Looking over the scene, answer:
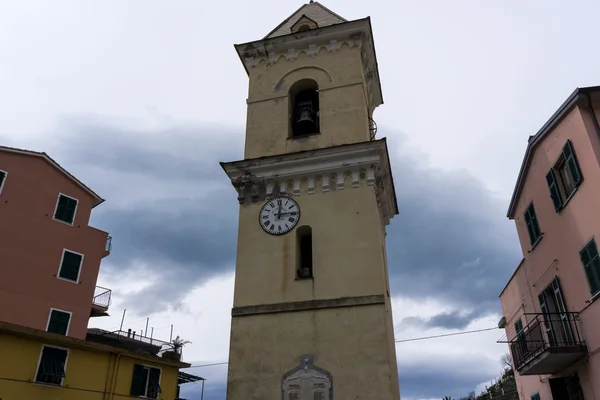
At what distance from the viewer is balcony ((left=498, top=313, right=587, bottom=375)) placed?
11.8m

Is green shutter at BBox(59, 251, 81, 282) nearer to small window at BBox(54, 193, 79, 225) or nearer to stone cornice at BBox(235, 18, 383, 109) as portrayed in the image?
small window at BBox(54, 193, 79, 225)

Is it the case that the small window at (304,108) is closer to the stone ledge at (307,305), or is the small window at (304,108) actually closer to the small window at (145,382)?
the stone ledge at (307,305)

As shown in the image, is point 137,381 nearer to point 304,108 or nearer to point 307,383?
point 307,383

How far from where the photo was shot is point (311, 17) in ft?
61.7

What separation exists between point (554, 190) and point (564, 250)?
152 cm

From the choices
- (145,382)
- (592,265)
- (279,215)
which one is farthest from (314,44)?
(145,382)

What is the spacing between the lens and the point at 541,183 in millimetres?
14055

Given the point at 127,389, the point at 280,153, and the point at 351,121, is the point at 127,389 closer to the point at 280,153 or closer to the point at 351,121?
the point at 280,153

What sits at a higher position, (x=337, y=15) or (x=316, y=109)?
(x=337, y=15)

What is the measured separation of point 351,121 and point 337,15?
5378 millimetres

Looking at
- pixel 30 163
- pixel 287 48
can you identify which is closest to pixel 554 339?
pixel 287 48

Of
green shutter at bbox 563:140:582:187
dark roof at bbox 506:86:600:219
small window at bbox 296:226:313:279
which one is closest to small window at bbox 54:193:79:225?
small window at bbox 296:226:313:279

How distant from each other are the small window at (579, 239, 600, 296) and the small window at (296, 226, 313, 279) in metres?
6.30

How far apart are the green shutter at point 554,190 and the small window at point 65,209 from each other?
18.4m
